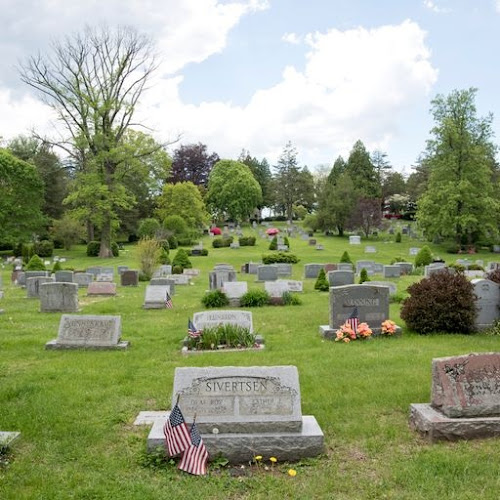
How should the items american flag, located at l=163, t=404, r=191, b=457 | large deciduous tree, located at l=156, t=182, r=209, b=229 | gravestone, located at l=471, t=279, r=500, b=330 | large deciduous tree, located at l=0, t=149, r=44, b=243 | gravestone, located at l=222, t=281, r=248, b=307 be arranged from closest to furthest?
american flag, located at l=163, t=404, r=191, b=457 < gravestone, located at l=471, t=279, r=500, b=330 < gravestone, located at l=222, t=281, r=248, b=307 < large deciduous tree, located at l=0, t=149, r=44, b=243 < large deciduous tree, located at l=156, t=182, r=209, b=229

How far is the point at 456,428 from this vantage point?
662cm

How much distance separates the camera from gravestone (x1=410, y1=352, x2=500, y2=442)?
21.7 feet

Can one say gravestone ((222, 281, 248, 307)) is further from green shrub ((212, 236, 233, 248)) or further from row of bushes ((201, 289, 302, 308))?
green shrub ((212, 236, 233, 248))

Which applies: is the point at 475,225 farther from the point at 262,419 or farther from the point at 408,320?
the point at 262,419

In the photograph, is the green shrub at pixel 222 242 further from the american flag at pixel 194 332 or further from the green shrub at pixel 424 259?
the american flag at pixel 194 332

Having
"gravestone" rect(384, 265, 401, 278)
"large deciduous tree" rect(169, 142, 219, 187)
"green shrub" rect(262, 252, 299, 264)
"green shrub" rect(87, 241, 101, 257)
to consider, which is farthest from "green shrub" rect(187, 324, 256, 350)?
"large deciduous tree" rect(169, 142, 219, 187)

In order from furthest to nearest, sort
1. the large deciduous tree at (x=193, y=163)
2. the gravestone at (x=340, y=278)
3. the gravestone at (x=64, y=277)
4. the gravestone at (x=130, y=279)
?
the large deciduous tree at (x=193, y=163) → the gravestone at (x=130, y=279) → the gravestone at (x=64, y=277) → the gravestone at (x=340, y=278)

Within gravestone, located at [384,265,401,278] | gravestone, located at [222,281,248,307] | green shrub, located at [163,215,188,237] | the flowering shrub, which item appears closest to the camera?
the flowering shrub

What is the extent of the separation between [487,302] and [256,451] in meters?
10.0

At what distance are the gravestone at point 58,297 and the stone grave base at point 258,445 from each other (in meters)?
12.9

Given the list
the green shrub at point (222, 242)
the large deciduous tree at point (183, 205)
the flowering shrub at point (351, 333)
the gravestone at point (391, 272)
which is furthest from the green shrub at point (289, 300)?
the large deciduous tree at point (183, 205)

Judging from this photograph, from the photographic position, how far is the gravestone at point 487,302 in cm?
1407

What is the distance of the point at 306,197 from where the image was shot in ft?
303

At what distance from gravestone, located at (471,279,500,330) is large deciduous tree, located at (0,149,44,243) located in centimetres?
4415
